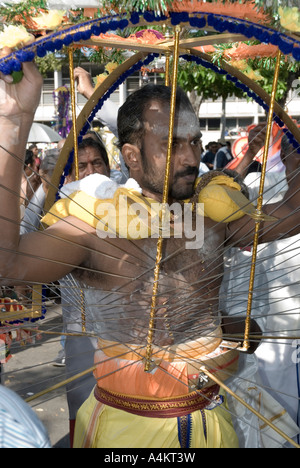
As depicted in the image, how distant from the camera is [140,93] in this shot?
191 centimetres

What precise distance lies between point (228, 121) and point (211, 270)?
117 feet

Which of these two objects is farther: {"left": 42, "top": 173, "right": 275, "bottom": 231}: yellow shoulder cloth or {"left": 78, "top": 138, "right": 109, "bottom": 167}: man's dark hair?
{"left": 78, "top": 138, "right": 109, "bottom": 167}: man's dark hair

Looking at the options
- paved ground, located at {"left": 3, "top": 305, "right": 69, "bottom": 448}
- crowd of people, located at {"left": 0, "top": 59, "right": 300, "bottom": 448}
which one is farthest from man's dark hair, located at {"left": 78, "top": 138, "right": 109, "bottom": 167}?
crowd of people, located at {"left": 0, "top": 59, "right": 300, "bottom": 448}

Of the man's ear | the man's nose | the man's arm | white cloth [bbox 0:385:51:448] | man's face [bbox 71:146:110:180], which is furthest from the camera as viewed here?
man's face [bbox 71:146:110:180]

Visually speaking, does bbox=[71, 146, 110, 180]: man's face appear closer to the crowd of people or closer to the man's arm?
the crowd of people

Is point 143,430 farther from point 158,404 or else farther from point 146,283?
point 146,283

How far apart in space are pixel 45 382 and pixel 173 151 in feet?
11.2

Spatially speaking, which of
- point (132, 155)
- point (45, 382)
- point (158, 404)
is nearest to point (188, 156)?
point (132, 155)

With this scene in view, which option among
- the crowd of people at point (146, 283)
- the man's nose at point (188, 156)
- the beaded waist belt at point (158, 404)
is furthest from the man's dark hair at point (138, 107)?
the beaded waist belt at point (158, 404)

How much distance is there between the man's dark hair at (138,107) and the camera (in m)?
1.87

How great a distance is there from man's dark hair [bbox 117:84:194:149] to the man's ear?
0.07 feet

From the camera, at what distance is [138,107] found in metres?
1.89

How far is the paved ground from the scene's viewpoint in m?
3.75

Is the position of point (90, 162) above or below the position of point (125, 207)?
above
